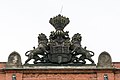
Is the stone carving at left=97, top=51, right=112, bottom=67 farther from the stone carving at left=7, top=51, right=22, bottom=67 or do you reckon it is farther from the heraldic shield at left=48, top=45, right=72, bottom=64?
the stone carving at left=7, top=51, right=22, bottom=67

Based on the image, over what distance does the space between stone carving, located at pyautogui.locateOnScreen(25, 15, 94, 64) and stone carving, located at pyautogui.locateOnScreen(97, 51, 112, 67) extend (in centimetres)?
55

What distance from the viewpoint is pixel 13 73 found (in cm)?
2395

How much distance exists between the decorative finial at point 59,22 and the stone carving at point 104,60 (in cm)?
337

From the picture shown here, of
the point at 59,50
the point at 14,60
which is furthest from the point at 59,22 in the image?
the point at 14,60

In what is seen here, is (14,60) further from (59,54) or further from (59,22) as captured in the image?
(59,22)

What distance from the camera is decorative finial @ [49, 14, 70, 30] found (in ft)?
84.6

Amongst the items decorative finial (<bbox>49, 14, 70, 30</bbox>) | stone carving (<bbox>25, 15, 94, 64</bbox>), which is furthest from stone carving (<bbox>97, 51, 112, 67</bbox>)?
decorative finial (<bbox>49, 14, 70, 30</bbox>)

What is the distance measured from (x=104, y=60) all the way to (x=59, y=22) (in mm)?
4071

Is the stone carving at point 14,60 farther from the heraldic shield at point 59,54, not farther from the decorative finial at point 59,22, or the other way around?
the decorative finial at point 59,22

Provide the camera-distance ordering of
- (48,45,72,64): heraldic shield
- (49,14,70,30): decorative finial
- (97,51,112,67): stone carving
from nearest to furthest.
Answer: (97,51,112,67): stone carving < (48,45,72,64): heraldic shield < (49,14,70,30): decorative finial

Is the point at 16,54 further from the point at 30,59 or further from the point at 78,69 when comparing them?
the point at 78,69

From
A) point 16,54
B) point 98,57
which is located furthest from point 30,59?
point 98,57

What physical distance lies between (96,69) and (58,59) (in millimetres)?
2514

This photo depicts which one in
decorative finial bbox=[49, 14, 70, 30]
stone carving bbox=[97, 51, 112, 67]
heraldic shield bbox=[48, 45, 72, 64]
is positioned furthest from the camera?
decorative finial bbox=[49, 14, 70, 30]
